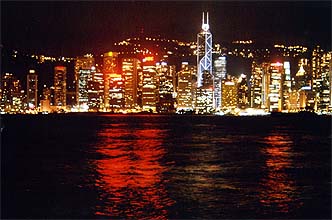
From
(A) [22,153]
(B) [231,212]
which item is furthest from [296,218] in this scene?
(A) [22,153]

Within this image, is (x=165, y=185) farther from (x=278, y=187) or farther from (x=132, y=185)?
(x=278, y=187)

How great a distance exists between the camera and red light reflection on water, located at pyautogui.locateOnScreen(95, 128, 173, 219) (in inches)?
587

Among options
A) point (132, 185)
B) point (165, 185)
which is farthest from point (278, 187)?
point (132, 185)

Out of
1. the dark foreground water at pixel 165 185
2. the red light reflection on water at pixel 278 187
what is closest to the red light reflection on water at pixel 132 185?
the dark foreground water at pixel 165 185

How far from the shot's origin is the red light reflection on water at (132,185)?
48.9 feet

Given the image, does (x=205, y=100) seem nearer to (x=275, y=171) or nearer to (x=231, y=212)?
(x=275, y=171)

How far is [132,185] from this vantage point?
1905cm

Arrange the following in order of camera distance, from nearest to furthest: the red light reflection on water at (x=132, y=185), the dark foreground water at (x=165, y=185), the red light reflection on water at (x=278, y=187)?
the red light reflection on water at (x=132, y=185)
the dark foreground water at (x=165, y=185)
the red light reflection on water at (x=278, y=187)

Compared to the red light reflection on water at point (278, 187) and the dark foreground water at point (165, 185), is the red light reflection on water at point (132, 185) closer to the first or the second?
the dark foreground water at point (165, 185)

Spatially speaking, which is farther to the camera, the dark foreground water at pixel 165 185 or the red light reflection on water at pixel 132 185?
the dark foreground water at pixel 165 185

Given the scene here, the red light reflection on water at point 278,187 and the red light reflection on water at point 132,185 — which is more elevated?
the red light reflection on water at point 132,185

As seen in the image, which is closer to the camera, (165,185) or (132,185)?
(132,185)

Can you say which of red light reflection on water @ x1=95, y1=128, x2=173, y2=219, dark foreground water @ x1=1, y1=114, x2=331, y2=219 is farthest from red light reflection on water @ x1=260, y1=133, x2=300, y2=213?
red light reflection on water @ x1=95, y1=128, x2=173, y2=219

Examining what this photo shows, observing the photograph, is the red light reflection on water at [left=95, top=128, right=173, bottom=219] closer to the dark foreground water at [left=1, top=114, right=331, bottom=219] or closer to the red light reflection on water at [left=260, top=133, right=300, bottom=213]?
the dark foreground water at [left=1, top=114, right=331, bottom=219]
